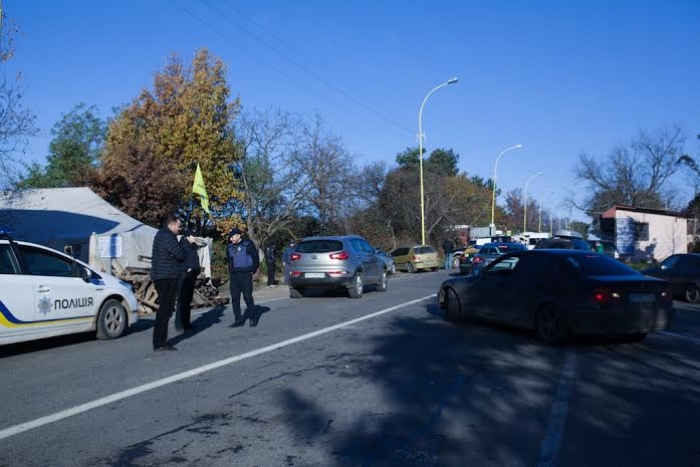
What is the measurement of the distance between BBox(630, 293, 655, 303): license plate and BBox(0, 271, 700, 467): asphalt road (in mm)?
727

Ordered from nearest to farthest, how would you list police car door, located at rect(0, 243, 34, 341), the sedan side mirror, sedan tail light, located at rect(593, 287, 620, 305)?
police car door, located at rect(0, 243, 34, 341) → sedan tail light, located at rect(593, 287, 620, 305) → the sedan side mirror

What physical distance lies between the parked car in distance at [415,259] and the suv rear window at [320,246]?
18217 mm

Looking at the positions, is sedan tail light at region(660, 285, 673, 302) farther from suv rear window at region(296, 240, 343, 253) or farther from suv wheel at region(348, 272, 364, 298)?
suv rear window at region(296, 240, 343, 253)

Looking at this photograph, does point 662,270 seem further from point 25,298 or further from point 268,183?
point 268,183

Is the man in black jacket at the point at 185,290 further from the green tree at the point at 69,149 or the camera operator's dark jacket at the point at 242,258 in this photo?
the green tree at the point at 69,149

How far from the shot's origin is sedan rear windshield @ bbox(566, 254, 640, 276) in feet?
30.6

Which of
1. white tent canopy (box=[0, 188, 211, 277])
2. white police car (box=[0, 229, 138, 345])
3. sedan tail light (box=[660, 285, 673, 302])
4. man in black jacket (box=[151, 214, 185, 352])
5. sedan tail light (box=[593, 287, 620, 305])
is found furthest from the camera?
white tent canopy (box=[0, 188, 211, 277])

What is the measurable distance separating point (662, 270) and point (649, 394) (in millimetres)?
11287

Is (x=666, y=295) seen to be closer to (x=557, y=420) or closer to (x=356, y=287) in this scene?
(x=557, y=420)

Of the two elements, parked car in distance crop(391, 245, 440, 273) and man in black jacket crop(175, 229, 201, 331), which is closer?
man in black jacket crop(175, 229, 201, 331)

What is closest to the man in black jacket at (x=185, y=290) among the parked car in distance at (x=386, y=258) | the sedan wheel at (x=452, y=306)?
the sedan wheel at (x=452, y=306)

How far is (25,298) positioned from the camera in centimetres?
860

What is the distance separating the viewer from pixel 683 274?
16.1 meters

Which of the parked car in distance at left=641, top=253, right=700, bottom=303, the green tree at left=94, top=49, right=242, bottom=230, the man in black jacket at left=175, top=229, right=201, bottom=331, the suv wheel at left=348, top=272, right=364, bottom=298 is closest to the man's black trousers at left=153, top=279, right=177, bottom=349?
the man in black jacket at left=175, top=229, right=201, bottom=331
